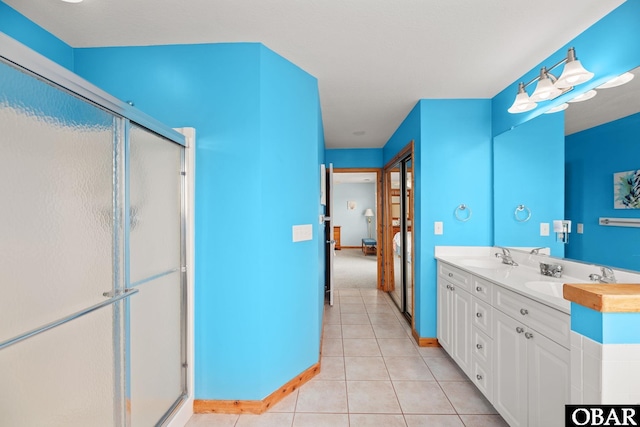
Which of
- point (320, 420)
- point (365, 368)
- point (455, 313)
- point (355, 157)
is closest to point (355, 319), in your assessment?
point (365, 368)

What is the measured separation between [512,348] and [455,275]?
0.81 m

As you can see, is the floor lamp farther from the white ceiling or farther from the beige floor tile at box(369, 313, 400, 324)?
the white ceiling

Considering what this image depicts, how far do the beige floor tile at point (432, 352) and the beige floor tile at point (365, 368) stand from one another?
45 centimetres

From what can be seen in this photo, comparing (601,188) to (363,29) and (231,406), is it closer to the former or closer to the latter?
(363,29)

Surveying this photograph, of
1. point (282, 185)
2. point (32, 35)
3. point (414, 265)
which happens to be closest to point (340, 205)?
point (414, 265)

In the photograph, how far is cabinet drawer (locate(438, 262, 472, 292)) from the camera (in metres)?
2.22

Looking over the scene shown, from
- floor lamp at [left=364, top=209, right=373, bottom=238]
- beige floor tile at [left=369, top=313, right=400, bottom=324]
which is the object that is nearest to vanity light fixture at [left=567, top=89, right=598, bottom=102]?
beige floor tile at [left=369, top=313, right=400, bottom=324]

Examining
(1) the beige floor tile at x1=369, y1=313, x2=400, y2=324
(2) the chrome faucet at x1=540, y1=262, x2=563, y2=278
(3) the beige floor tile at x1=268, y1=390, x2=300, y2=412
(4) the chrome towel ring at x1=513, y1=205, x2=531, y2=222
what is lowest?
(3) the beige floor tile at x1=268, y1=390, x2=300, y2=412

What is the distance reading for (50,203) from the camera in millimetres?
1013

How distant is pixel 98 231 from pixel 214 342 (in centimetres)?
110

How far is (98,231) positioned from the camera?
1203 millimetres

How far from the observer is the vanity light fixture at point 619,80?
1.55m

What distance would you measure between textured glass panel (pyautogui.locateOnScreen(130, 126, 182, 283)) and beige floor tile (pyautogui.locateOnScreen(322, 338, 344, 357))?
1.69 meters

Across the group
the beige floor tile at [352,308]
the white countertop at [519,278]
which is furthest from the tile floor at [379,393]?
the white countertop at [519,278]
